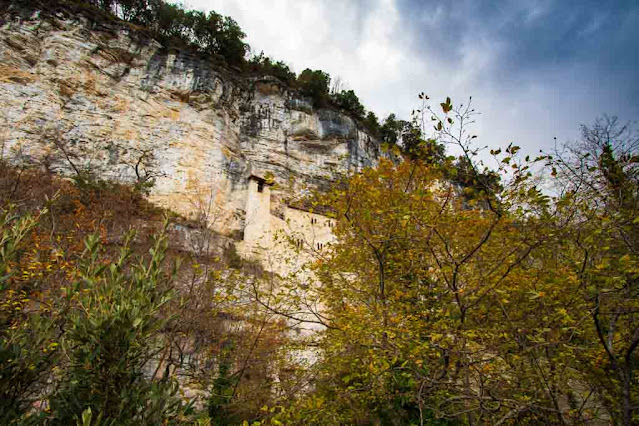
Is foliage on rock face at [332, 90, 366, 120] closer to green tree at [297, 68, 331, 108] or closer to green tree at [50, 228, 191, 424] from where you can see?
green tree at [297, 68, 331, 108]

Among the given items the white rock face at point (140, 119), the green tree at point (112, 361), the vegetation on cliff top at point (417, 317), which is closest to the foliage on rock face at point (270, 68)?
the white rock face at point (140, 119)

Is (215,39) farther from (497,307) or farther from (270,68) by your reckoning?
(497,307)

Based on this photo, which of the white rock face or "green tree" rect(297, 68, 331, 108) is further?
"green tree" rect(297, 68, 331, 108)

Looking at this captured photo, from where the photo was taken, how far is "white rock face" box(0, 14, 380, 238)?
1909cm

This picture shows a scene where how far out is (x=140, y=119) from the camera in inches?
869

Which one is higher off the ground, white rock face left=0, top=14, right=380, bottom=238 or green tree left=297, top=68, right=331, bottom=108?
green tree left=297, top=68, right=331, bottom=108

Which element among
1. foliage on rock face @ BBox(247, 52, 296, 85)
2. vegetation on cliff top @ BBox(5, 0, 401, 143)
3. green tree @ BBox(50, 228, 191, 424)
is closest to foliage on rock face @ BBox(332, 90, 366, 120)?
vegetation on cliff top @ BBox(5, 0, 401, 143)

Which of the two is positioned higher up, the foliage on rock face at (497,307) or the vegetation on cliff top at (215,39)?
the vegetation on cliff top at (215,39)

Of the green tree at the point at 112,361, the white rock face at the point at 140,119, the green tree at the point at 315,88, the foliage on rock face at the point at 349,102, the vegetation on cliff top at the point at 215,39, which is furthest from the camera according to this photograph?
the foliage on rock face at the point at 349,102

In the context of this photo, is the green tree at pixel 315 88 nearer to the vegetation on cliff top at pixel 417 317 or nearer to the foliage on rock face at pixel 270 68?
the foliage on rock face at pixel 270 68

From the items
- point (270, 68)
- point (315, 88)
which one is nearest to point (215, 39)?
point (270, 68)

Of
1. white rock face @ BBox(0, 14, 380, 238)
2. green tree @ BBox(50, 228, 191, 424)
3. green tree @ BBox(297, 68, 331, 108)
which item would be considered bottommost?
green tree @ BBox(50, 228, 191, 424)

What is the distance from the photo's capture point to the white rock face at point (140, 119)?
62.6ft

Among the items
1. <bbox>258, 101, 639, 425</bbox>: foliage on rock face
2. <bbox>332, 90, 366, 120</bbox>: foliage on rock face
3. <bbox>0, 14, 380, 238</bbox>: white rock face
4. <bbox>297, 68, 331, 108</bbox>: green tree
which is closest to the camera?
<bbox>258, 101, 639, 425</bbox>: foliage on rock face
